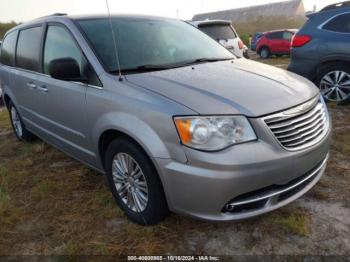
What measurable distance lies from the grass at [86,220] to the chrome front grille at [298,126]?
67 centimetres

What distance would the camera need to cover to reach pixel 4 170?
4.18 meters

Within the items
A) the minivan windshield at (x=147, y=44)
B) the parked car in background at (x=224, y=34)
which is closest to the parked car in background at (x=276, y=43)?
the parked car in background at (x=224, y=34)

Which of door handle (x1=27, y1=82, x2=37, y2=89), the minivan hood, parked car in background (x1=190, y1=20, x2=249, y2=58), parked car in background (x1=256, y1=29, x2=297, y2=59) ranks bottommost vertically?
parked car in background (x1=256, y1=29, x2=297, y2=59)

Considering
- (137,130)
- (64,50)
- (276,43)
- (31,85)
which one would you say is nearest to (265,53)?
(276,43)

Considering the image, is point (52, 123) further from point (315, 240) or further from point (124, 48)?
point (315, 240)

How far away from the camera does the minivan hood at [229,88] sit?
7.77 feet

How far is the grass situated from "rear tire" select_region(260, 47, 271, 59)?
17.3 metres

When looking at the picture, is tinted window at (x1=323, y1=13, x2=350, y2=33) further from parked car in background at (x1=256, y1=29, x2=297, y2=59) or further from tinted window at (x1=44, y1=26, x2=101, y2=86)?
parked car in background at (x1=256, y1=29, x2=297, y2=59)

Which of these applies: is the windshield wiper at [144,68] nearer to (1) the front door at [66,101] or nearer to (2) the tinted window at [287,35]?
(1) the front door at [66,101]

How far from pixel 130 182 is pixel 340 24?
4.63 meters

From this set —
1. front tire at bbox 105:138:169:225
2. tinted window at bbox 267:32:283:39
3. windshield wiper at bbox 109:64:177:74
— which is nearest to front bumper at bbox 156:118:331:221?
front tire at bbox 105:138:169:225

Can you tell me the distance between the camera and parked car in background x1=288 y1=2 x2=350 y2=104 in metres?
5.61

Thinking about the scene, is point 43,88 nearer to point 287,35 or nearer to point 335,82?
point 335,82

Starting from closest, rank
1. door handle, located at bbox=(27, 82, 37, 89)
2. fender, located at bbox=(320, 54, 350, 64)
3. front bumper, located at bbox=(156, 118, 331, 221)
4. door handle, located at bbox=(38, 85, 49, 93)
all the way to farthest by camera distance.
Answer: front bumper, located at bbox=(156, 118, 331, 221) → door handle, located at bbox=(38, 85, 49, 93) → door handle, located at bbox=(27, 82, 37, 89) → fender, located at bbox=(320, 54, 350, 64)
